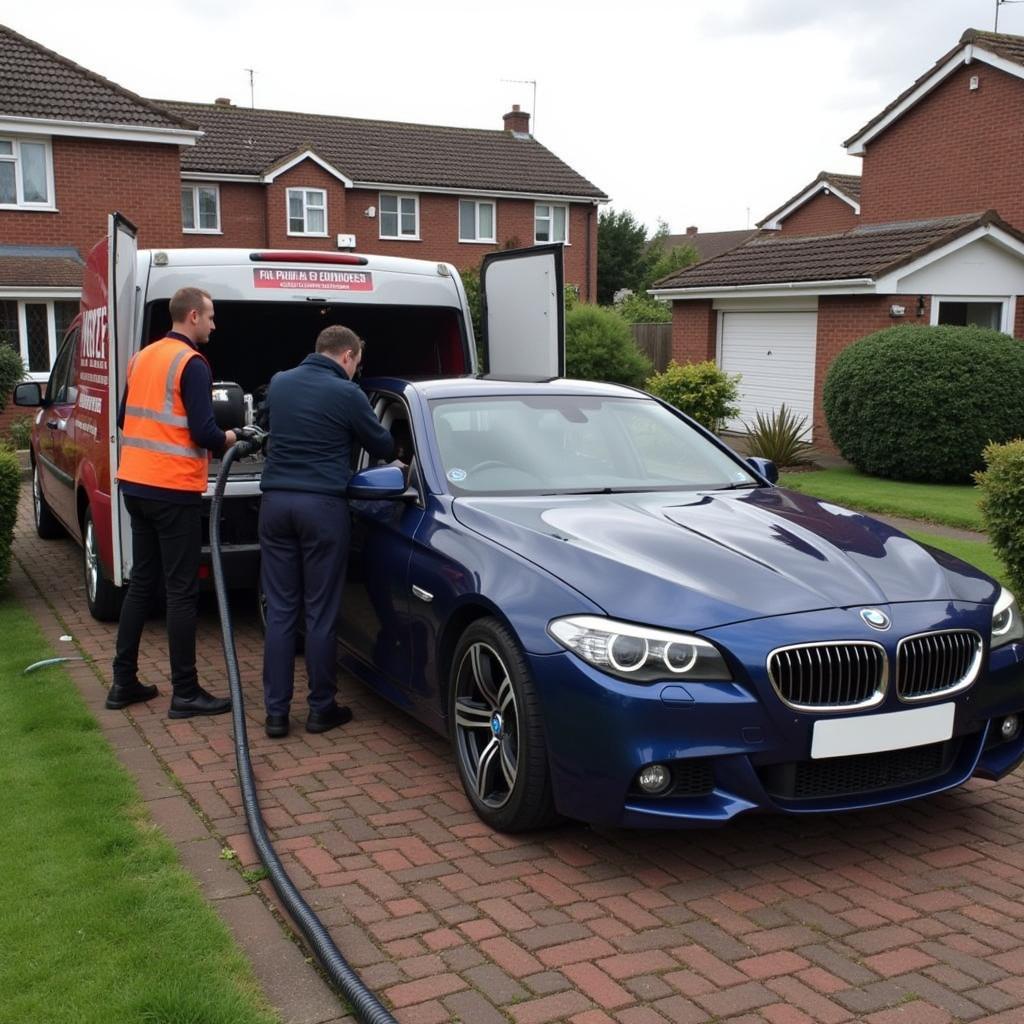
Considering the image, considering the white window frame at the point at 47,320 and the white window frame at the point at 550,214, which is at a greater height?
the white window frame at the point at 550,214

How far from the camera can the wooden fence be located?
26484 mm

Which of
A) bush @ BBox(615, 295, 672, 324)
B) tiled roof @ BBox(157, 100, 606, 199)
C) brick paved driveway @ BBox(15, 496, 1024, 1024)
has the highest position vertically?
tiled roof @ BBox(157, 100, 606, 199)

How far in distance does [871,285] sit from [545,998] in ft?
52.7

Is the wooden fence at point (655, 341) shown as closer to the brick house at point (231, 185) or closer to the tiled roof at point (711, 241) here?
the brick house at point (231, 185)

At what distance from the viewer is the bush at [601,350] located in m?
21.7

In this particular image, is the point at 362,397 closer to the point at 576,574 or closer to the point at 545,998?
the point at 576,574

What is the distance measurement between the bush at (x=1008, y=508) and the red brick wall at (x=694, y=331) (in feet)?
48.5

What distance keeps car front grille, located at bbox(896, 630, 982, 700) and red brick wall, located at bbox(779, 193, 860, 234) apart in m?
25.6

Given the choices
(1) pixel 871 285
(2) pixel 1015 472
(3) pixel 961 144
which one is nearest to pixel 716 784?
(2) pixel 1015 472

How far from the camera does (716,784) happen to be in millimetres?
3691

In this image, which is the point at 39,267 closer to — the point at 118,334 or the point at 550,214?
the point at 118,334

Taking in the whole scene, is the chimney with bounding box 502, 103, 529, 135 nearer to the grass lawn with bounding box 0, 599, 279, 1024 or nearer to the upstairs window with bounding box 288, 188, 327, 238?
the upstairs window with bounding box 288, 188, 327, 238

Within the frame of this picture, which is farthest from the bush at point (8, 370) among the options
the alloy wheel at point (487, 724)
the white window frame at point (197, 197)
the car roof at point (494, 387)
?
the white window frame at point (197, 197)

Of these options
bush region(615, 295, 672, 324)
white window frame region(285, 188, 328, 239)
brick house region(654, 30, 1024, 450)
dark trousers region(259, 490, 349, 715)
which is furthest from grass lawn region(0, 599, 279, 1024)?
bush region(615, 295, 672, 324)
